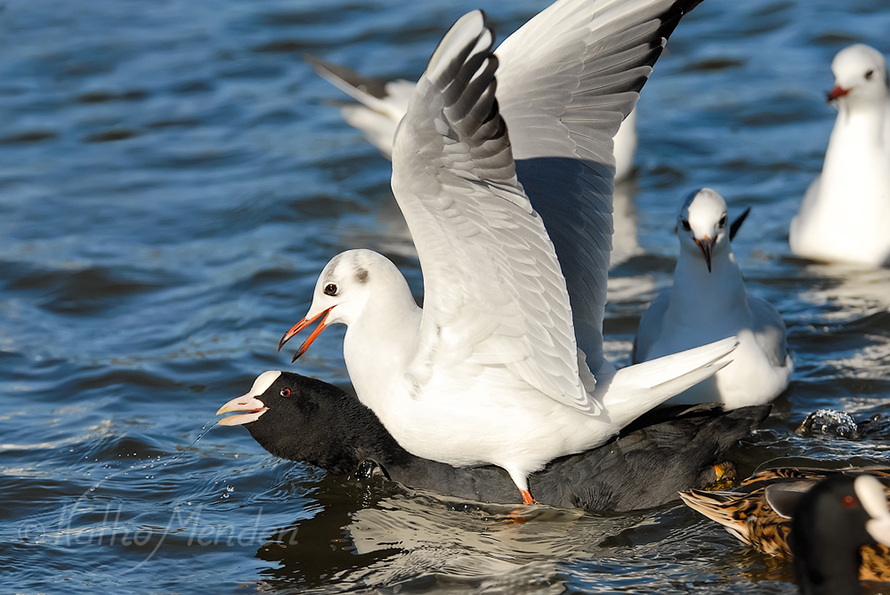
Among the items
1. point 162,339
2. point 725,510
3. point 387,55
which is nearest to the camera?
point 725,510

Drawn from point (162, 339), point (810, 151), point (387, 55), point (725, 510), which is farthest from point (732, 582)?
point (387, 55)

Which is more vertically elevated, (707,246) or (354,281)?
(707,246)

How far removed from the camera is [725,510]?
4785mm

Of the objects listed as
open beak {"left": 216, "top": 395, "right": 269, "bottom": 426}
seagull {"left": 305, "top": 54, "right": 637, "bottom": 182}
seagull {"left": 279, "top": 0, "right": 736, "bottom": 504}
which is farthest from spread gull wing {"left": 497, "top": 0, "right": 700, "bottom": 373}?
seagull {"left": 305, "top": 54, "right": 637, "bottom": 182}

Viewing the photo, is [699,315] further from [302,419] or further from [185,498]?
[185,498]

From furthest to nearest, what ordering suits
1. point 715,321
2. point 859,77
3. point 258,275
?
point 258,275 < point 859,77 < point 715,321

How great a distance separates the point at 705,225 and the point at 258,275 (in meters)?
3.78

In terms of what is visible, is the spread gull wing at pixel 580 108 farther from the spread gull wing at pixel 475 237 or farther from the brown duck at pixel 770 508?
the brown duck at pixel 770 508

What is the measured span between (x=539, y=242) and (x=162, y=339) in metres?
3.94

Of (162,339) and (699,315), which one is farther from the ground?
(162,339)

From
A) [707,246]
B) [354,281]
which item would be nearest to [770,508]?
[707,246]

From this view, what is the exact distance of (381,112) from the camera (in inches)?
407

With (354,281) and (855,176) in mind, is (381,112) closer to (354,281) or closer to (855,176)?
(855,176)

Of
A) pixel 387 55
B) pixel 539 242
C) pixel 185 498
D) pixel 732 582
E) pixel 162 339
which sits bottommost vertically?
pixel 732 582
